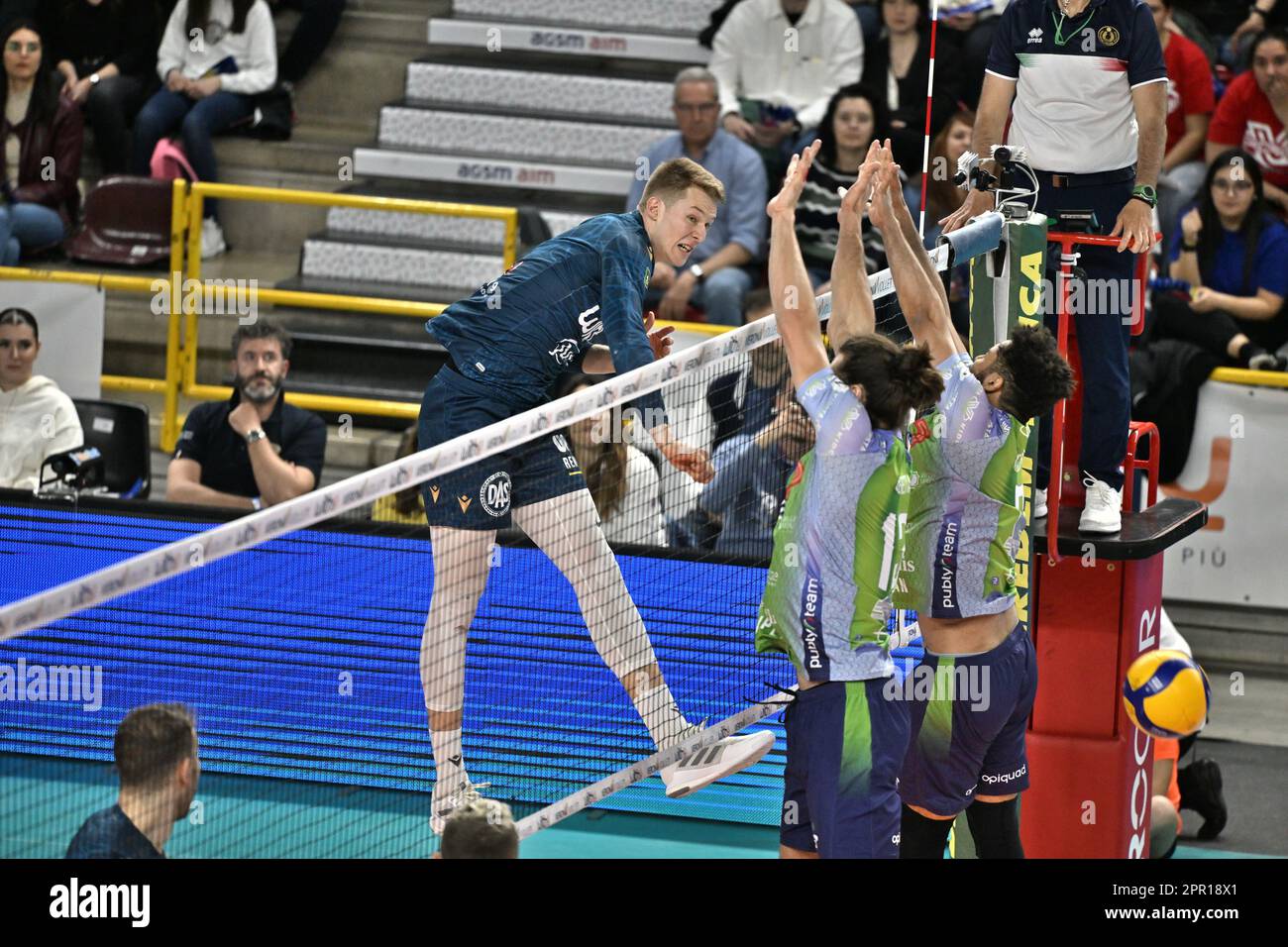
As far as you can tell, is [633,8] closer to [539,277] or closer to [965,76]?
[965,76]

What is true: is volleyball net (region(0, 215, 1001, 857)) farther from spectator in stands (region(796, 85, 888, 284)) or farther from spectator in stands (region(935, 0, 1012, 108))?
spectator in stands (region(935, 0, 1012, 108))

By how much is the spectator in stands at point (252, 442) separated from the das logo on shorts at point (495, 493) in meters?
3.38

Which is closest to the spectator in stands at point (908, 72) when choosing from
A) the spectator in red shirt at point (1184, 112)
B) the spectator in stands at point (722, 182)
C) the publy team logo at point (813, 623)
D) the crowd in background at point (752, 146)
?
the crowd in background at point (752, 146)

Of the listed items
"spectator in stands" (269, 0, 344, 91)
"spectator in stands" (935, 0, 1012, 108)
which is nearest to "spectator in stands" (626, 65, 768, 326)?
"spectator in stands" (935, 0, 1012, 108)

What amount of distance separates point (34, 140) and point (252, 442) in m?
4.02

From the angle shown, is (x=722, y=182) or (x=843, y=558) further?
(x=722, y=182)

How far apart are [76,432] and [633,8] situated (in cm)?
545

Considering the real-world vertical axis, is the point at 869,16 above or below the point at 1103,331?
above

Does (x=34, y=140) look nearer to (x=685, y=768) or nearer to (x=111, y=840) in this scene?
(x=685, y=768)

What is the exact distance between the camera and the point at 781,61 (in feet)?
38.5

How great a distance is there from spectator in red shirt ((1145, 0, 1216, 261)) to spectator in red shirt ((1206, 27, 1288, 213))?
0.21 m

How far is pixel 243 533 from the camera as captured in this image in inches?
178

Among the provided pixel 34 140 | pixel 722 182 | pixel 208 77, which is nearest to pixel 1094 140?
pixel 722 182
